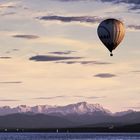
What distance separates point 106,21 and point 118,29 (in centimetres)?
178

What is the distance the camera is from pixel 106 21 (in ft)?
209

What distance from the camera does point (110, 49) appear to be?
61.0 m

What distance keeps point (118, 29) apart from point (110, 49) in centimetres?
263

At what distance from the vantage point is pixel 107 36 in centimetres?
6250

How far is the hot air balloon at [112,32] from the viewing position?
62.2m

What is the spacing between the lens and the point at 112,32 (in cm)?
6244

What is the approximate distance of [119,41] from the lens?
62.8 m

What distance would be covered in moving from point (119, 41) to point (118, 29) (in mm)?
1116

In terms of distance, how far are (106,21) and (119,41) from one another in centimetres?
245

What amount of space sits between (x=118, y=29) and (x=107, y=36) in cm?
121

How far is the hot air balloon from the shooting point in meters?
62.2

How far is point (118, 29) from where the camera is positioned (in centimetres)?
6262

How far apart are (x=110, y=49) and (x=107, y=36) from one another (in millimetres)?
1954
